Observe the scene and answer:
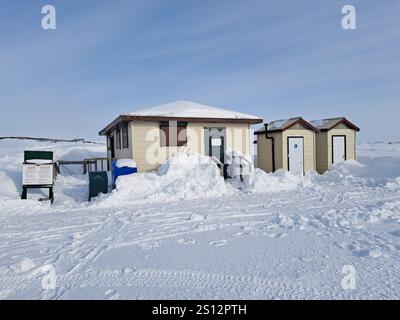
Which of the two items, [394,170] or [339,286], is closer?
[339,286]

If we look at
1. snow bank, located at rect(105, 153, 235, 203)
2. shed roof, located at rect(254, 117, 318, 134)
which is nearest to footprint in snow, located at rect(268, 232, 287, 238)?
snow bank, located at rect(105, 153, 235, 203)

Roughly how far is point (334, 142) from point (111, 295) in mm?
16039

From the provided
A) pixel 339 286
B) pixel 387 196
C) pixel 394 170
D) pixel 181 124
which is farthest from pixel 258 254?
pixel 394 170

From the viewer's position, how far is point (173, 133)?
12516mm

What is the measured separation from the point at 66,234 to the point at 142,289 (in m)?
3.18

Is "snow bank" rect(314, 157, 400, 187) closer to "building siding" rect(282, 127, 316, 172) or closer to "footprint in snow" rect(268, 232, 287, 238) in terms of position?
"building siding" rect(282, 127, 316, 172)

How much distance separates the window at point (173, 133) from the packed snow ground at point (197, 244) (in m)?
2.73

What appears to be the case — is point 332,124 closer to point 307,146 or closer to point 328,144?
point 328,144

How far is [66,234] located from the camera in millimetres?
5789

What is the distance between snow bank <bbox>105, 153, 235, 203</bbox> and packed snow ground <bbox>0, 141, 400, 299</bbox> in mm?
55

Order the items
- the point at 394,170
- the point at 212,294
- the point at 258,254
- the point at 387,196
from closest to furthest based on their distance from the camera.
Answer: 1. the point at 212,294
2. the point at 258,254
3. the point at 387,196
4. the point at 394,170

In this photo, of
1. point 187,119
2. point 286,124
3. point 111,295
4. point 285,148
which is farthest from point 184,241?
point 286,124
